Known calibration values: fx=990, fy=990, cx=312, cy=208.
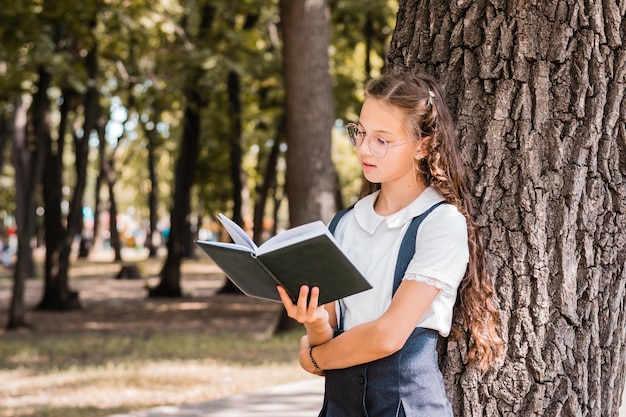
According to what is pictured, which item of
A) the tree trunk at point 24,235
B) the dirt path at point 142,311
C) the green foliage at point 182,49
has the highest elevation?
the green foliage at point 182,49

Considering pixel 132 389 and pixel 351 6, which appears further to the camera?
pixel 351 6

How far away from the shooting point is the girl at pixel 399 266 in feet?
9.05

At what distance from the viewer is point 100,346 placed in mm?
13664

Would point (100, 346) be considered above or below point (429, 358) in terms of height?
below

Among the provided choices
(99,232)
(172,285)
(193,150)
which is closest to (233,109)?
(193,150)

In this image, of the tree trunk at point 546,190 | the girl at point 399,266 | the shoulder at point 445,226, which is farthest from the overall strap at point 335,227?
the tree trunk at point 546,190

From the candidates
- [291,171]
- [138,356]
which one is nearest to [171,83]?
[291,171]

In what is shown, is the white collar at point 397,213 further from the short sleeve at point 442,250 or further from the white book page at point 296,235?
the white book page at point 296,235

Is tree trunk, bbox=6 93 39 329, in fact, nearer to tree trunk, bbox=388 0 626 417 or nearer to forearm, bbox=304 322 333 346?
tree trunk, bbox=388 0 626 417

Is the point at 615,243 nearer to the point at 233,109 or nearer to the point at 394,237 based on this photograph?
the point at 394,237

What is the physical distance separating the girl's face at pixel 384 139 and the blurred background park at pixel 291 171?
58 cm

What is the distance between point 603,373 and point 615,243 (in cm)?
46

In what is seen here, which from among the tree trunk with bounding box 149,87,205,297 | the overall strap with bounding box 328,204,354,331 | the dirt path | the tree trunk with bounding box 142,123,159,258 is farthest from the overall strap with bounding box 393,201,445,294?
the tree trunk with bounding box 142,123,159,258

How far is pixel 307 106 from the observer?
12984 millimetres
